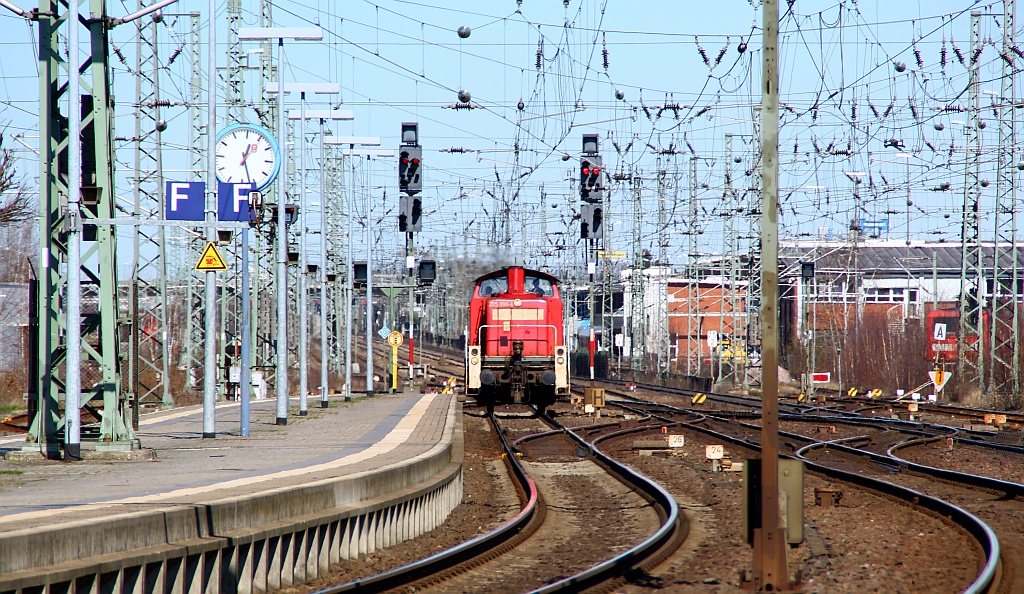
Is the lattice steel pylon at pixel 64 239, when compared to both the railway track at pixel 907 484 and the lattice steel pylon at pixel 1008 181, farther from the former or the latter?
the lattice steel pylon at pixel 1008 181

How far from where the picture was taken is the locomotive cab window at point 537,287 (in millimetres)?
Answer: 31925

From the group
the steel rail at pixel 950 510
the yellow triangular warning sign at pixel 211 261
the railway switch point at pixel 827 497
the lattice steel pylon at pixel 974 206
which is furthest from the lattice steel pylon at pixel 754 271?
the railway switch point at pixel 827 497

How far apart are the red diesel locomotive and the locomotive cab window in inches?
1.1

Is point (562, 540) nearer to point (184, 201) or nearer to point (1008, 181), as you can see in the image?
point (184, 201)

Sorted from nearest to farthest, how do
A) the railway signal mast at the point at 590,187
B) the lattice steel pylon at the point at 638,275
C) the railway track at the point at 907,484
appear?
1. the railway track at the point at 907,484
2. the railway signal mast at the point at 590,187
3. the lattice steel pylon at the point at 638,275

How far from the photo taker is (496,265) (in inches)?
1844

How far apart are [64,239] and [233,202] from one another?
5.00m

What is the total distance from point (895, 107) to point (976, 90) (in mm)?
2414

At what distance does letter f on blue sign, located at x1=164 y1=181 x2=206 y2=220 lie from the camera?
17.0 m

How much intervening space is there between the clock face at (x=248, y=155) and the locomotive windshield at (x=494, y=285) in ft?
39.2

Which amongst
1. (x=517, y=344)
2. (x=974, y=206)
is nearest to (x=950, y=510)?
(x=517, y=344)

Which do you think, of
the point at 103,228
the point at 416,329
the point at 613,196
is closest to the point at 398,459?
the point at 103,228

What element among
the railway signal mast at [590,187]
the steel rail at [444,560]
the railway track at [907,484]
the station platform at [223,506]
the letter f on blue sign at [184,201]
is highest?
the railway signal mast at [590,187]

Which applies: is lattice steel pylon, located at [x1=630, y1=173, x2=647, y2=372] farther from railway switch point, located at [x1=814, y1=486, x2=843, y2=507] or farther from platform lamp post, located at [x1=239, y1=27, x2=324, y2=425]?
railway switch point, located at [x1=814, y1=486, x2=843, y2=507]
